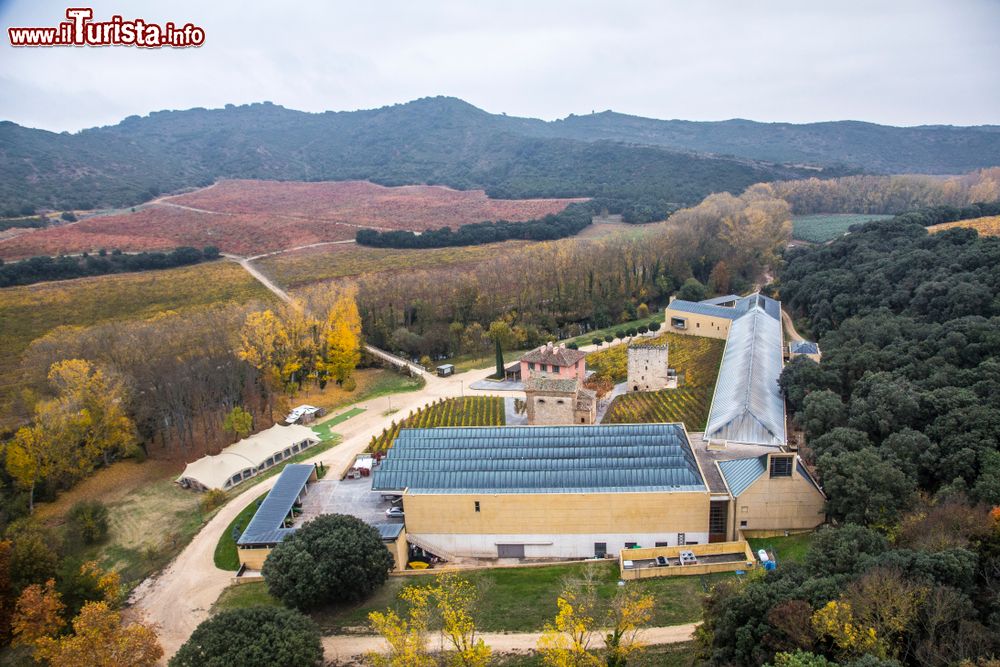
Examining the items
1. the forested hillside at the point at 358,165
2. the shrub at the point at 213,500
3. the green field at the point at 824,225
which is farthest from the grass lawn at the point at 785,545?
the forested hillside at the point at 358,165

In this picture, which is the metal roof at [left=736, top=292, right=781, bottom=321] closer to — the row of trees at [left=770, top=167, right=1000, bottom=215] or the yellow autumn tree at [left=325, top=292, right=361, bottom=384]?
the yellow autumn tree at [left=325, top=292, right=361, bottom=384]

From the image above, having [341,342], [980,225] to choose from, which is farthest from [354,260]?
[980,225]

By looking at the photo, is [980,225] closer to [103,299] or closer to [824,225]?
[824,225]

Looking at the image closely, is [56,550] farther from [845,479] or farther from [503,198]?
A: [503,198]

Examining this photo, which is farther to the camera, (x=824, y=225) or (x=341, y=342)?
(x=824, y=225)

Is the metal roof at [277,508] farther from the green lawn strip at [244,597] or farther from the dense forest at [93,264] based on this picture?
the dense forest at [93,264]

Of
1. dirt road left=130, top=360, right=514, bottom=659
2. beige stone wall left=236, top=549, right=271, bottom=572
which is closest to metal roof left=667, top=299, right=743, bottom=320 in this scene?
dirt road left=130, top=360, right=514, bottom=659
